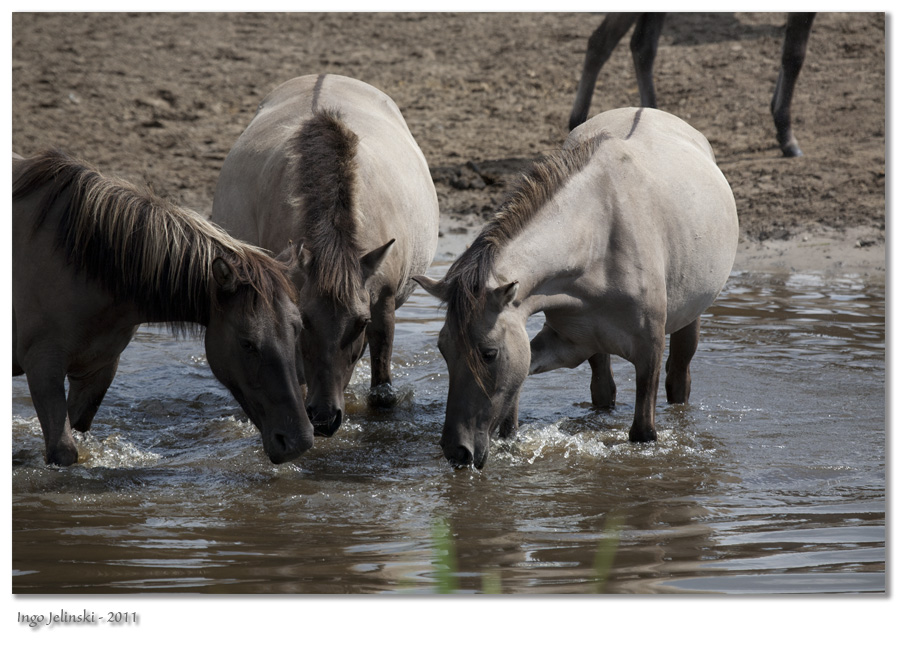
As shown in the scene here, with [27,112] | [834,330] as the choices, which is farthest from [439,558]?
[27,112]

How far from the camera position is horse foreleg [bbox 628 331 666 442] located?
5.00 m

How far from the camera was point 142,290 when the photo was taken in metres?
4.29

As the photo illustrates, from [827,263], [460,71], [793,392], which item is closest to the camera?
→ [793,392]

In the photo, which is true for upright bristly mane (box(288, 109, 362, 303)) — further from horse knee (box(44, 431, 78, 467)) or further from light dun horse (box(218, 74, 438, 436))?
horse knee (box(44, 431, 78, 467))

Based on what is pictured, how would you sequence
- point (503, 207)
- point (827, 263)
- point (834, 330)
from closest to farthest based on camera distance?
point (503, 207)
point (834, 330)
point (827, 263)

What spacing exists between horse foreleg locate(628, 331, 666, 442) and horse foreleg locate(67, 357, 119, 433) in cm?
261

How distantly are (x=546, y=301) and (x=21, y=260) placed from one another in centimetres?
235

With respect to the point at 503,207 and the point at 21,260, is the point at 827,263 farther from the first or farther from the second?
the point at 21,260

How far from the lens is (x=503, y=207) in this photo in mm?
4766

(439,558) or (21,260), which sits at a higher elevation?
(21,260)

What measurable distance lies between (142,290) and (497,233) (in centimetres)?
160

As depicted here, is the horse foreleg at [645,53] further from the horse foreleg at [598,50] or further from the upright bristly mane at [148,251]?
the upright bristly mane at [148,251]

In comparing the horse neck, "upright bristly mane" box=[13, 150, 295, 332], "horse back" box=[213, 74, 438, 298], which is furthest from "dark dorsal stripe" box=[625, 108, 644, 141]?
"upright bristly mane" box=[13, 150, 295, 332]
